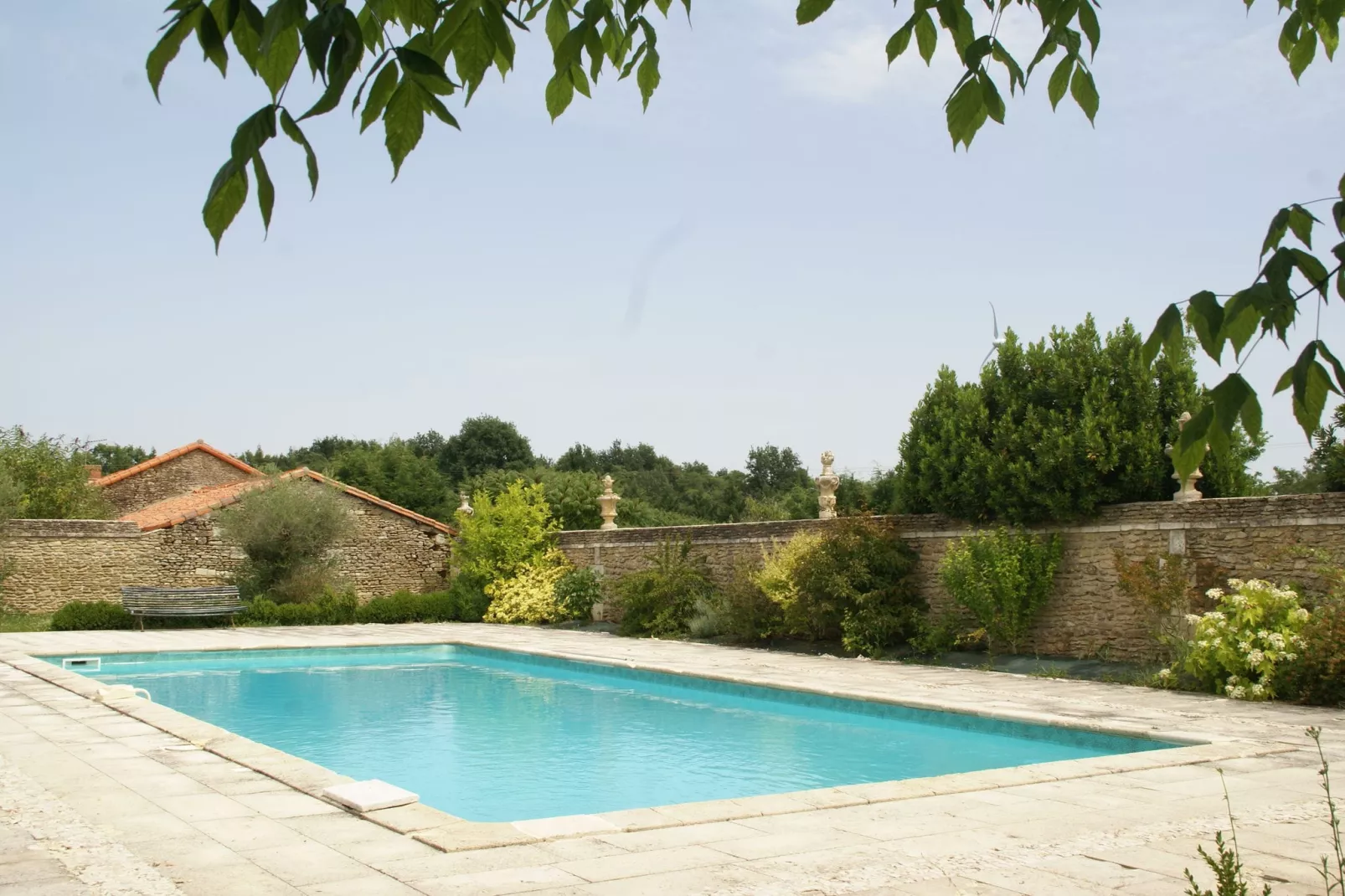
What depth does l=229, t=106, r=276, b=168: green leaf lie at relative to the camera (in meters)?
1.79

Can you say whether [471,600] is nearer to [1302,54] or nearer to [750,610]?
[750,610]

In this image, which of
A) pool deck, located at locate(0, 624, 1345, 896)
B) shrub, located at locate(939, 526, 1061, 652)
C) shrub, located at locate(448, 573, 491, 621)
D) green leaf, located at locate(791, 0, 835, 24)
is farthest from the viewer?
shrub, located at locate(448, 573, 491, 621)

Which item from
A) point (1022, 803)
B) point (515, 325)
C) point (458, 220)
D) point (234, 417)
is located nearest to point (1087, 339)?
point (458, 220)

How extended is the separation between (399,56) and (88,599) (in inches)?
945

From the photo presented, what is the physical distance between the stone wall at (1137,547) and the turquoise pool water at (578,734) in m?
3.82

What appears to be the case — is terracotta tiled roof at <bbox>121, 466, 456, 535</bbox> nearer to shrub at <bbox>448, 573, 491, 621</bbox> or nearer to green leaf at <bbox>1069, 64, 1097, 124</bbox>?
shrub at <bbox>448, 573, 491, 621</bbox>

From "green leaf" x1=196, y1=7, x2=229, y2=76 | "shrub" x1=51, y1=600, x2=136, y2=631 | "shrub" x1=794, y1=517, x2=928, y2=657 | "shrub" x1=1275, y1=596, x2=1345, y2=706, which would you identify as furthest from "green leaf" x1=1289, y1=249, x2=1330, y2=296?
"shrub" x1=51, y1=600, x2=136, y2=631

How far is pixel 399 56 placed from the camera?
195 centimetres

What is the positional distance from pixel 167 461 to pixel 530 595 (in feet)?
43.0

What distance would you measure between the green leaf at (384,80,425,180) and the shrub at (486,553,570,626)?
20.2 metres

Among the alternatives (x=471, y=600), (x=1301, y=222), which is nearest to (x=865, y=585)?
(x=471, y=600)

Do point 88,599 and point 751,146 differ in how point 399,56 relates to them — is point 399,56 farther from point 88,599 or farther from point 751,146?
point 88,599

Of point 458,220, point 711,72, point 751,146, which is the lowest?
point 711,72

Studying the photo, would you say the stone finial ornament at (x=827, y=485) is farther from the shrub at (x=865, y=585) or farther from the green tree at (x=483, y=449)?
the green tree at (x=483, y=449)
